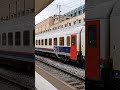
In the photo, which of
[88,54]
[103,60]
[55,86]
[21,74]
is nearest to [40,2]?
[55,86]

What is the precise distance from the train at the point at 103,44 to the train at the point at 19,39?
6.53 ft

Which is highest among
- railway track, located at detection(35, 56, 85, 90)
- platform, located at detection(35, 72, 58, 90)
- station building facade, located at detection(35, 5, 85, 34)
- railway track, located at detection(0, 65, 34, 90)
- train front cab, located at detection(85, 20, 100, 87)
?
station building facade, located at detection(35, 5, 85, 34)

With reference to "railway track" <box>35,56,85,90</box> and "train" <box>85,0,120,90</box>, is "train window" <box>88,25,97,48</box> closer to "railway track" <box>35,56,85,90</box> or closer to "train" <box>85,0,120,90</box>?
"train" <box>85,0,120,90</box>

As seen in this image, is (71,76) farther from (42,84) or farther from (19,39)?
(19,39)

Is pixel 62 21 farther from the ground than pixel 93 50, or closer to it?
farther from the ground

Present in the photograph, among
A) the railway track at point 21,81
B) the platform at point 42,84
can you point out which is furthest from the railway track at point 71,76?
the railway track at point 21,81

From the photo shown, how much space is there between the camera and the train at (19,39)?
13.9ft

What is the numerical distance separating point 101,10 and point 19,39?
2.93 metres

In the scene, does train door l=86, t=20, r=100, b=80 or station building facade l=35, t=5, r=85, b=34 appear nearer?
train door l=86, t=20, r=100, b=80

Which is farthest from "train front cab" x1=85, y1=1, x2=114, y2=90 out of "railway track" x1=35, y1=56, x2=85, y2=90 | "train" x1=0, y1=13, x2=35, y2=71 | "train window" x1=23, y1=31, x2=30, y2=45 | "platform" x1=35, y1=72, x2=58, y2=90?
"train window" x1=23, y1=31, x2=30, y2=45

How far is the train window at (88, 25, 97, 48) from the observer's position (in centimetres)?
194

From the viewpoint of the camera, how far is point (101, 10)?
183 centimetres

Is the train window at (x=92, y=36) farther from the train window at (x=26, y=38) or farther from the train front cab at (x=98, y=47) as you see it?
the train window at (x=26, y=38)

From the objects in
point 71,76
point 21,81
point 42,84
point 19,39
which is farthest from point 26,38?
point 71,76
